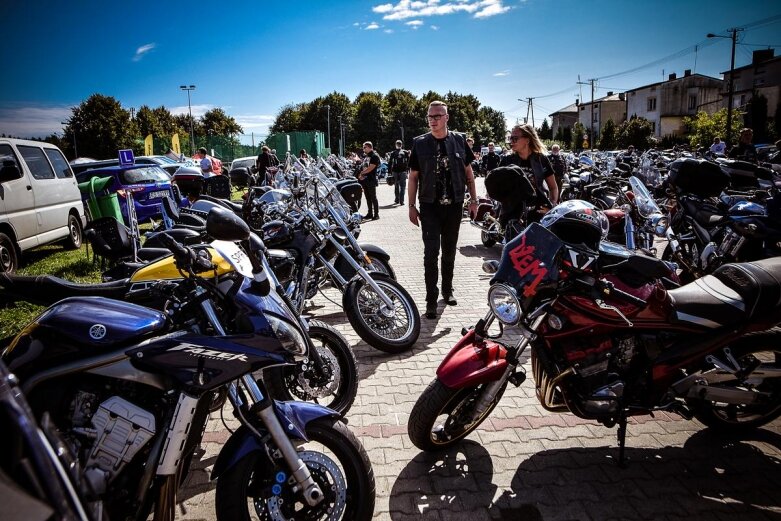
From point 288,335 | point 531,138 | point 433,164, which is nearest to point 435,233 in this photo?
point 433,164

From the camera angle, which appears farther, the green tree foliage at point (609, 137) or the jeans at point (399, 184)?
the green tree foliage at point (609, 137)

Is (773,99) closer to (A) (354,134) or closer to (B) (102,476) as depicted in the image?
(A) (354,134)

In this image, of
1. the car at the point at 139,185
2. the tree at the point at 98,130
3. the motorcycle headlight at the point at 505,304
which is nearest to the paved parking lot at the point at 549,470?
the motorcycle headlight at the point at 505,304

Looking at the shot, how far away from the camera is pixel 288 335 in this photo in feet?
6.27

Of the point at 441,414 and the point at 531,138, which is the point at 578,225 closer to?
the point at 441,414

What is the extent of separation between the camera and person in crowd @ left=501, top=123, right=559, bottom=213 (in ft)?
17.7

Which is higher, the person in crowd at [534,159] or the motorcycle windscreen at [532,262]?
the person in crowd at [534,159]

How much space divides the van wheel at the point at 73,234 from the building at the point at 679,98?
71243 mm

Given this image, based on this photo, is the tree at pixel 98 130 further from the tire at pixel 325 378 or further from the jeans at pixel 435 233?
the tire at pixel 325 378

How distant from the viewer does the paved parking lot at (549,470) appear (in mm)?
2424

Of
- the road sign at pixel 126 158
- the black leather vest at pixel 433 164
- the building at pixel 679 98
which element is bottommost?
the black leather vest at pixel 433 164

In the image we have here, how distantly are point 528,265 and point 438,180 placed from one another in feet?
8.74

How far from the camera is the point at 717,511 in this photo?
2.40 metres

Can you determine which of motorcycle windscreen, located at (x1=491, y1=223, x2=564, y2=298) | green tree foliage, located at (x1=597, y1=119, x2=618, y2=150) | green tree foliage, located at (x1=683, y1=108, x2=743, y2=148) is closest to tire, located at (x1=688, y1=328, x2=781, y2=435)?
motorcycle windscreen, located at (x1=491, y1=223, x2=564, y2=298)
